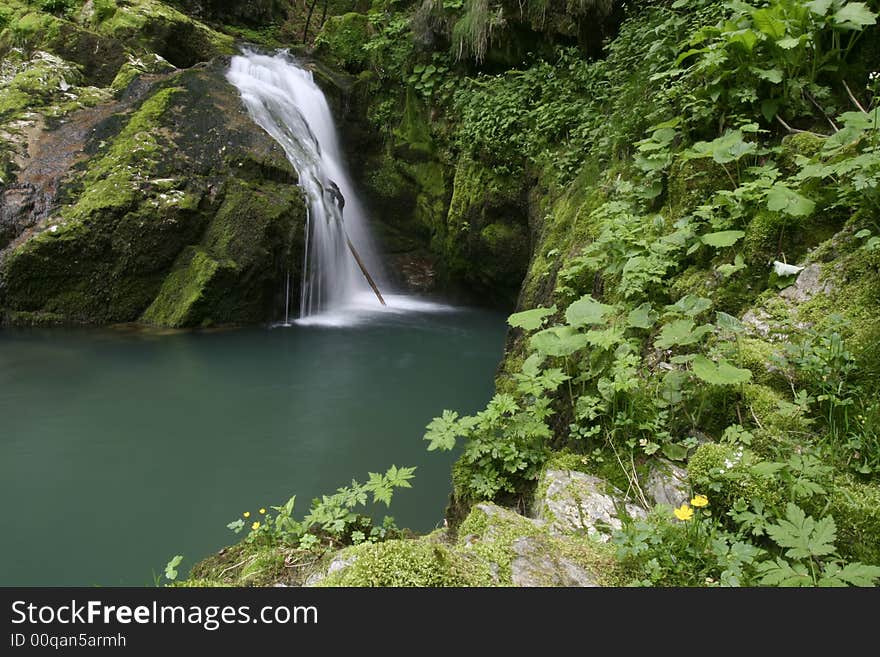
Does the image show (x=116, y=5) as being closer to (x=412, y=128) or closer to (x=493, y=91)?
(x=412, y=128)

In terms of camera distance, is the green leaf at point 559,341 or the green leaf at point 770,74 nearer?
the green leaf at point 559,341

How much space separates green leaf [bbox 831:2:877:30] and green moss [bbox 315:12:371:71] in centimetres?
1180

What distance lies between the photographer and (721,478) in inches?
76.8

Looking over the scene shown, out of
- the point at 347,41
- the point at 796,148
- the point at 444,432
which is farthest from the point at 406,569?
the point at 347,41

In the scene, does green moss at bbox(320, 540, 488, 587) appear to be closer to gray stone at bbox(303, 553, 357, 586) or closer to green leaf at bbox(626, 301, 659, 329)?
gray stone at bbox(303, 553, 357, 586)

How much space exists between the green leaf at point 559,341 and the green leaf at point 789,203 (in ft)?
3.55

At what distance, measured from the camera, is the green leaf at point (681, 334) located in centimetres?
237

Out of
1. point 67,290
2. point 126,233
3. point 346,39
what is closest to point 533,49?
point 346,39

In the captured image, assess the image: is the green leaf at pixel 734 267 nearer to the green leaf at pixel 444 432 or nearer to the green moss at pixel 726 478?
the green moss at pixel 726 478

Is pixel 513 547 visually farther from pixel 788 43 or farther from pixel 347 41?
pixel 347 41

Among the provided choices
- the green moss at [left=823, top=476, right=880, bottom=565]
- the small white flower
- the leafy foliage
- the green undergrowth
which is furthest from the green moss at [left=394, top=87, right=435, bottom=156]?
the green moss at [left=823, top=476, right=880, bottom=565]

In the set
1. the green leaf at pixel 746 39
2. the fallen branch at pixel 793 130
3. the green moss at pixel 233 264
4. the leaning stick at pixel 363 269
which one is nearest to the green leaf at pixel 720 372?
the fallen branch at pixel 793 130

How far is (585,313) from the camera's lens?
2672mm

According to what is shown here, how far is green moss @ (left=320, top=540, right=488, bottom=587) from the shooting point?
1.60m
